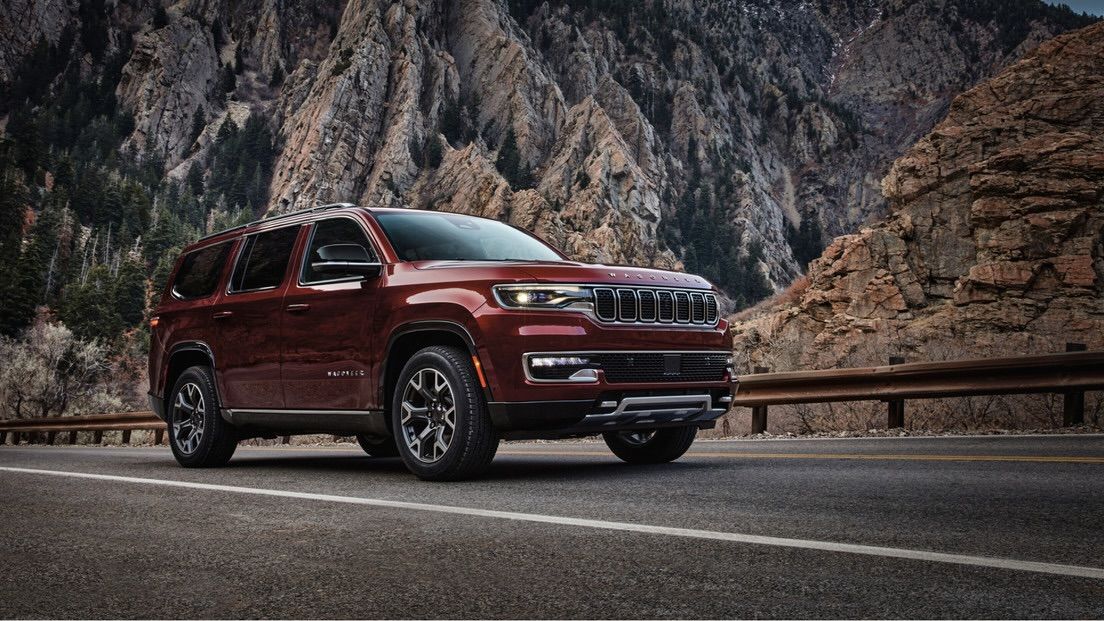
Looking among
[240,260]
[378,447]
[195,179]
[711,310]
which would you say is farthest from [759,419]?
[195,179]

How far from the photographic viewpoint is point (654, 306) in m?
6.88

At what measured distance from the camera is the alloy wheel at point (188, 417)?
8.77 metres

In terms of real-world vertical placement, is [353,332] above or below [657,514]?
above

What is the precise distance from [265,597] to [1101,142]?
3344 centimetres

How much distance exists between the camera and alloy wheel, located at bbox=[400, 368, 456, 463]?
21.6 feet

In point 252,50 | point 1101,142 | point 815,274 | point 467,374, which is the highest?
point 252,50

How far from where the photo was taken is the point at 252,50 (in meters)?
191

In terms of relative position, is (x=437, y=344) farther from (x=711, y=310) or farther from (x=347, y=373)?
(x=711, y=310)

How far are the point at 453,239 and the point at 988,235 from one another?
28381 mm

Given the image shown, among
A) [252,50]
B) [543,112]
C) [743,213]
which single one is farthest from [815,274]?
[252,50]

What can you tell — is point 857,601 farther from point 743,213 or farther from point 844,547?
point 743,213

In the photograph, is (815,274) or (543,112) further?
(543,112)

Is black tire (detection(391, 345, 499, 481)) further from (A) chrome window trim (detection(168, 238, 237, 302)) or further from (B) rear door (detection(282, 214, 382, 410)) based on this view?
(A) chrome window trim (detection(168, 238, 237, 302))

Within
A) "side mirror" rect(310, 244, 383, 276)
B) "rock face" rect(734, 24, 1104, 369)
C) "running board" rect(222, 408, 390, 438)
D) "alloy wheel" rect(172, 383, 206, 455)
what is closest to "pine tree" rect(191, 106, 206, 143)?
Answer: "rock face" rect(734, 24, 1104, 369)
